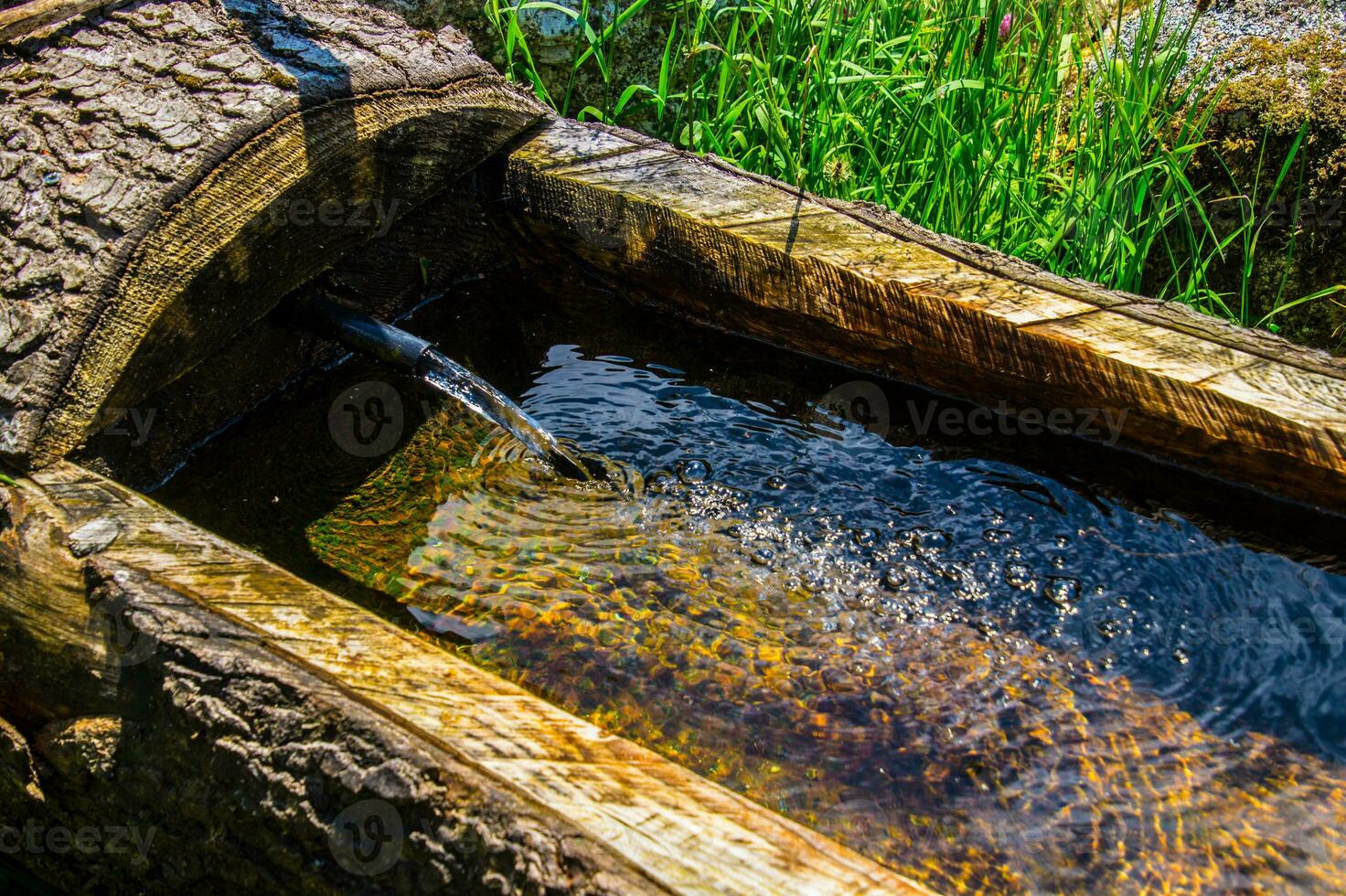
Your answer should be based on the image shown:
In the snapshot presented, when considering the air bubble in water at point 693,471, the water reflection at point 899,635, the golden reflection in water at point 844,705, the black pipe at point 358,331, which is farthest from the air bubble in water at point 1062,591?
the black pipe at point 358,331

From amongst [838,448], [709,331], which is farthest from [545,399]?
[838,448]

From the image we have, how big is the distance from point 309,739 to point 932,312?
1595 mm

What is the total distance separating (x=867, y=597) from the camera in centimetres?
221

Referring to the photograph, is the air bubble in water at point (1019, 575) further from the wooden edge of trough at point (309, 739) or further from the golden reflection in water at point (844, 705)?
the wooden edge of trough at point (309, 739)

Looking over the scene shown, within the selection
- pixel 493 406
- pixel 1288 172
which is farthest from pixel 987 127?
pixel 493 406

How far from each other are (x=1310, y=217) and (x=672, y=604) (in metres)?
2.28

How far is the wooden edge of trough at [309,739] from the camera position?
1.30 m

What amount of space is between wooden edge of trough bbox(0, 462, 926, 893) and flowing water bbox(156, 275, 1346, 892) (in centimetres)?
47

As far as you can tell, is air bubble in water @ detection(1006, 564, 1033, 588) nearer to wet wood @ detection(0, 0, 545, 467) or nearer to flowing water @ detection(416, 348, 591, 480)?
flowing water @ detection(416, 348, 591, 480)

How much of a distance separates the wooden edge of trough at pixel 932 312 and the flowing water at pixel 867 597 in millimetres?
101

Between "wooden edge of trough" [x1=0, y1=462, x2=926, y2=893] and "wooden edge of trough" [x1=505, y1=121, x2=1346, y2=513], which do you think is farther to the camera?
"wooden edge of trough" [x1=505, y1=121, x2=1346, y2=513]

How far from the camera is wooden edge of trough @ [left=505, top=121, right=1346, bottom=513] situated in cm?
222

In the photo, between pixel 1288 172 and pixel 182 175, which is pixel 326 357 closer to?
pixel 182 175

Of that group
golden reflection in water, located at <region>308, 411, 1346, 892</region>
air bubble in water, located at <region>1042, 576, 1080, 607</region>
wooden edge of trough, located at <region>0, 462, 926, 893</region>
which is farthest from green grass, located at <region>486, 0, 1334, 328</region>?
wooden edge of trough, located at <region>0, 462, 926, 893</region>
